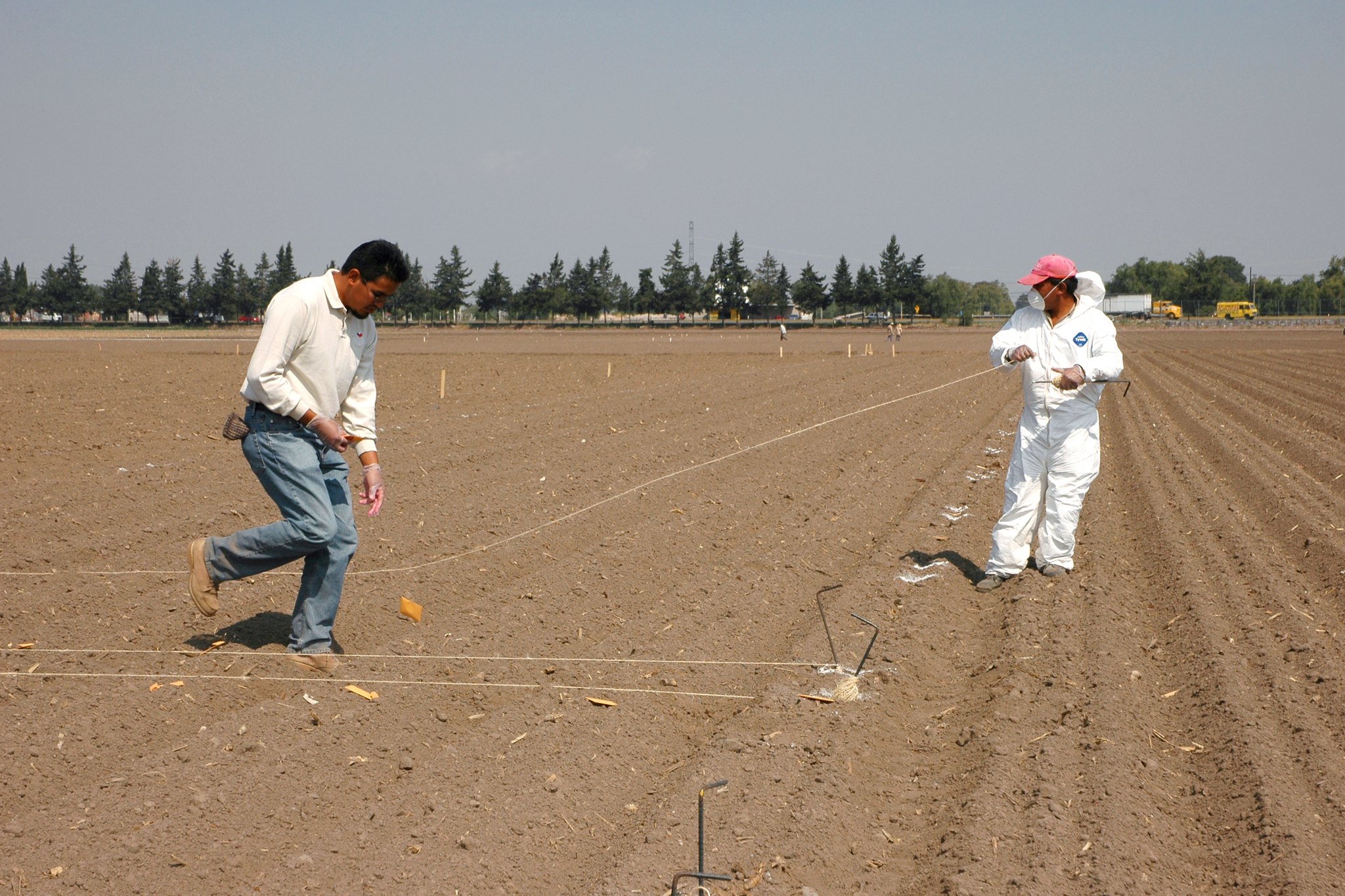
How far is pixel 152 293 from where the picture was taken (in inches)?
5049

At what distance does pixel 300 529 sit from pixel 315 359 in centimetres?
75

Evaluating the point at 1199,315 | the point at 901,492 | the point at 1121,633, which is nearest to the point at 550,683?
the point at 1121,633

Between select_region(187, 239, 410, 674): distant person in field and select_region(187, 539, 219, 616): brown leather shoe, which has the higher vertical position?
select_region(187, 239, 410, 674): distant person in field

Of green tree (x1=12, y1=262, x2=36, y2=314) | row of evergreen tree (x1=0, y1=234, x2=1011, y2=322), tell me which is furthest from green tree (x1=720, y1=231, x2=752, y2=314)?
green tree (x1=12, y1=262, x2=36, y2=314)

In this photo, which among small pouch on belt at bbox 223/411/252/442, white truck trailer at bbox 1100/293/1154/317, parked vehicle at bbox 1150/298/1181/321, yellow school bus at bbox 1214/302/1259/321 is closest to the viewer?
small pouch on belt at bbox 223/411/252/442

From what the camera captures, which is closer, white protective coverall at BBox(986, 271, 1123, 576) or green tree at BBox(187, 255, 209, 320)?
white protective coverall at BBox(986, 271, 1123, 576)

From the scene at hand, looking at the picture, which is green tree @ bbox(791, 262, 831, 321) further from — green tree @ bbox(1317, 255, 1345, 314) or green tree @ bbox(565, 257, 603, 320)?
green tree @ bbox(1317, 255, 1345, 314)

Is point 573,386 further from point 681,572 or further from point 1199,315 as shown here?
point 1199,315

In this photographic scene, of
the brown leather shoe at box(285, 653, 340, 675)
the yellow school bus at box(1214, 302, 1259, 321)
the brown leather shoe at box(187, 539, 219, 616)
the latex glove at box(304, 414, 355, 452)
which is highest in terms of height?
the yellow school bus at box(1214, 302, 1259, 321)

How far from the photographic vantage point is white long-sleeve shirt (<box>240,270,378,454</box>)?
4.82 metres

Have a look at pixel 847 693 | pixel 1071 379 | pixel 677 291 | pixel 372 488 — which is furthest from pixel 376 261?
pixel 677 291

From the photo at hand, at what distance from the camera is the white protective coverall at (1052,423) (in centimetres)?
691

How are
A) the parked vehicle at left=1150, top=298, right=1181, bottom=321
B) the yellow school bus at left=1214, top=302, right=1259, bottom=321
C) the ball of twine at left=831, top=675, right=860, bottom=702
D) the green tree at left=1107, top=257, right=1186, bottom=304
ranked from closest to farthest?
the ball of twine at left=831, top=675, right=860, bottom=702
the yellow school bus at left=1214, top=302, right=1259, bottom=321
the parked vehicle at left=1150, top=298, right=1181, bottom=321
the green tree at left=1107, top=257, right=1186, bottom=304

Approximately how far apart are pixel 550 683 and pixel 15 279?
188 metres
